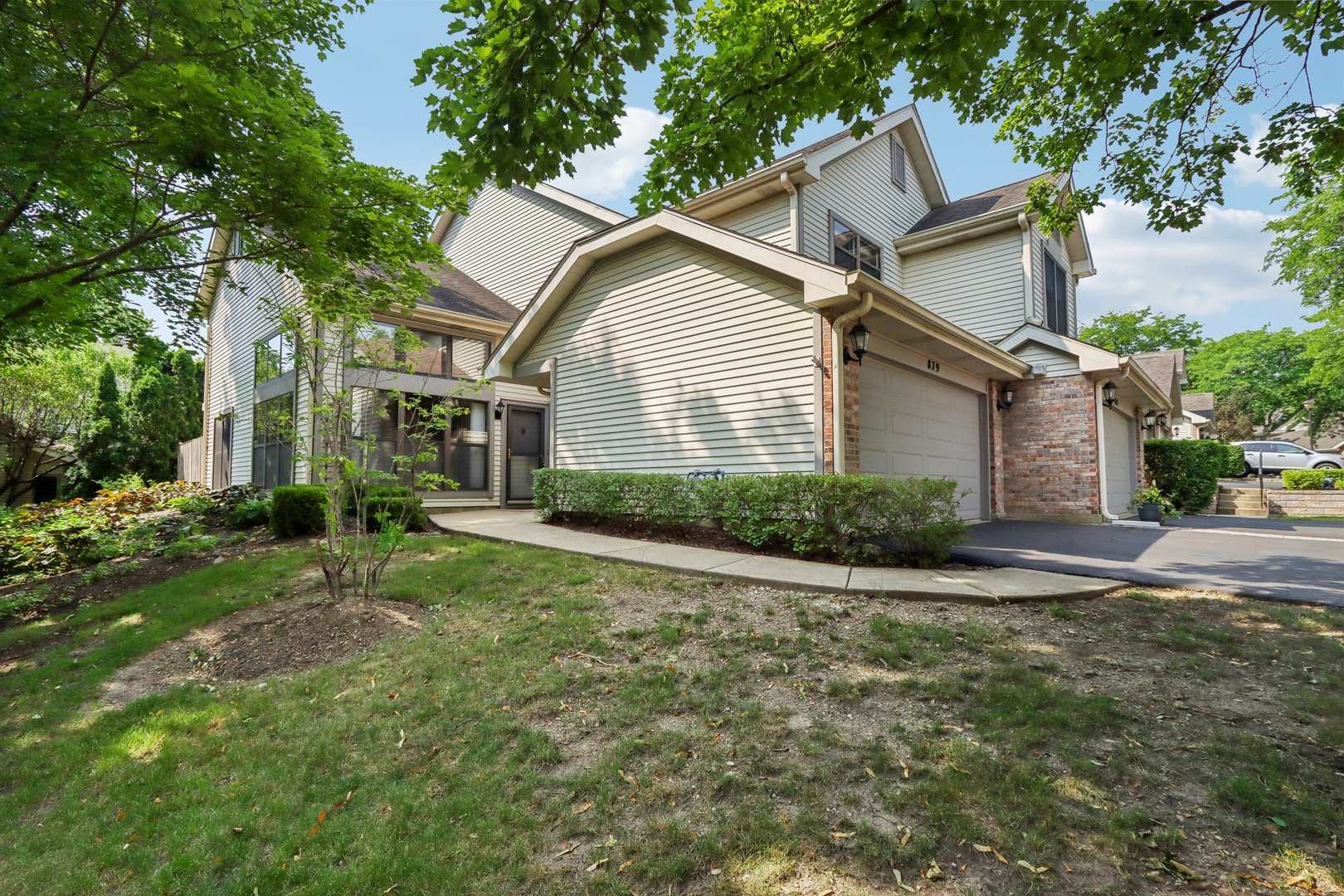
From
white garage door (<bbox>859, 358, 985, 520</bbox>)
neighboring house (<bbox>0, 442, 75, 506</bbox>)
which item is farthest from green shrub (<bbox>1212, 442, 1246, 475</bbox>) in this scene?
neighboring house (<bbox>0, 442, 75, 506</bbox>)

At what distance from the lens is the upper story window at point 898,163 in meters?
12.8

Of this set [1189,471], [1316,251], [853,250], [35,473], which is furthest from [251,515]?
[1316,251]

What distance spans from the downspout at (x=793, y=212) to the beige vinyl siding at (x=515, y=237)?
217 inches

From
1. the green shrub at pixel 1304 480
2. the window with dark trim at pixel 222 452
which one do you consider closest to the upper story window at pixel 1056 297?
the green shrub at pixel 1304 480

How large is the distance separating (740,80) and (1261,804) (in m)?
4.94

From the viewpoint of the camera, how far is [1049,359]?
11180 mm

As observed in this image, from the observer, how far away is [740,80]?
13.8ft

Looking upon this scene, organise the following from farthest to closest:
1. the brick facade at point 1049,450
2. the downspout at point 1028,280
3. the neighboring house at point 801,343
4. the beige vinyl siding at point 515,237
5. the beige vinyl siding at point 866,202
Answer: the beige vinyl siding at point 515,237 < the downspout at point 1028,280 < the brick facade at point 1049,450 < the beige vinyl siding at point 866,202 < the neighboring house at point 801,343

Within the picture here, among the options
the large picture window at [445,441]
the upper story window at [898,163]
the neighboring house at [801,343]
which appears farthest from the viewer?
the upper story window at [898,163]

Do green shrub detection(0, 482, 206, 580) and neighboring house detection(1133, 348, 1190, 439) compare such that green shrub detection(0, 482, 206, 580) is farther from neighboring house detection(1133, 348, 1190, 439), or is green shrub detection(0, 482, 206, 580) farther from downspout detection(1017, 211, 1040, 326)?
neighboring house detection(1133, 348, 1190, 439)

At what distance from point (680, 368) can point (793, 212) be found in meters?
3.75

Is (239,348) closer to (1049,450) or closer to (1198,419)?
(1049,450)

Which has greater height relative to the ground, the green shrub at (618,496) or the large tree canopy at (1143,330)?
the large tree canopy at (1143,330)

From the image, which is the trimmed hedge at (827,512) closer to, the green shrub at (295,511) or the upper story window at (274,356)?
the green shrub at (295,511)
